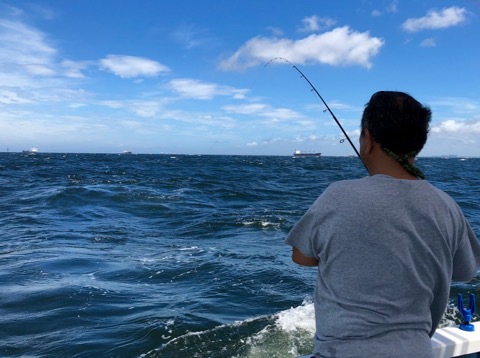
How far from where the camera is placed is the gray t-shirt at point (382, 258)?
1561 mm

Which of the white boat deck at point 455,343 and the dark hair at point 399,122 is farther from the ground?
the dark hair at point 399,122

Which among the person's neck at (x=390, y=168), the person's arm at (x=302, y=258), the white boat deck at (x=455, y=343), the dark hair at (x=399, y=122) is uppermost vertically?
the dark hair at (x=399, y=122)

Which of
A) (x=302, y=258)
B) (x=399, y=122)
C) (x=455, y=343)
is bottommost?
(x=455, y=343)

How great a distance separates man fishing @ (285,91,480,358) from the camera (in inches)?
61.6

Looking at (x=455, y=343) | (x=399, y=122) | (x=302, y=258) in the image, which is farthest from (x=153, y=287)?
(x=399, y=122)

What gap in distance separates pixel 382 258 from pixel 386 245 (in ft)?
0.17

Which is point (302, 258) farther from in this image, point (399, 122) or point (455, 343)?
point (455, 343)

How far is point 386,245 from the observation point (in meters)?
1.56

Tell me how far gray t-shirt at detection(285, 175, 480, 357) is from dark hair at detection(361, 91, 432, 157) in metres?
0.15

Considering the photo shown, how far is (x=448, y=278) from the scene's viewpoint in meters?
1.69

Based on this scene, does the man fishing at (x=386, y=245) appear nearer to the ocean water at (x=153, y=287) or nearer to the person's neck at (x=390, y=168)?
the person's neck at (x=390, y=168)

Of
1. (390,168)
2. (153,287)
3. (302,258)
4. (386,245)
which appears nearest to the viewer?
(386,245)

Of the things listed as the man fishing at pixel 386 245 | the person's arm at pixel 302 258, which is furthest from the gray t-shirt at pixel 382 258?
the person's arm at pixel 302 258

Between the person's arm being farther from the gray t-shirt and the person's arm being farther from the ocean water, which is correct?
the ocean water
